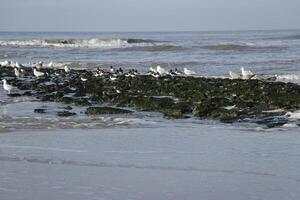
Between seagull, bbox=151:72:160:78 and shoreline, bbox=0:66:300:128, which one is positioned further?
seagull, bbox=151:72:160:78

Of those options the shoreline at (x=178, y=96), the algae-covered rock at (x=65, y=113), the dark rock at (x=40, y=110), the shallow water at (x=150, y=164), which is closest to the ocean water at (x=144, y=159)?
the shallow water at (x=150, y=164)

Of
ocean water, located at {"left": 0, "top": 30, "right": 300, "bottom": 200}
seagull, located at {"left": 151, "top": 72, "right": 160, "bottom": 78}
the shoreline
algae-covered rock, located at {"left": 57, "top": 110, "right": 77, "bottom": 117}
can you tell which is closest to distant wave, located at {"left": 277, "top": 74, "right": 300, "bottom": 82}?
the shoreline

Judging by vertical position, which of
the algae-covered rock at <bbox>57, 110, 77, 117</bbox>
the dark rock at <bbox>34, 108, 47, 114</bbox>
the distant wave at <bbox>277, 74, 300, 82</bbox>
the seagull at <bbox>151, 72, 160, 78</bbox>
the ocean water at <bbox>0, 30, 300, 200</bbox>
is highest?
the ocean water at <bbox>0, 30, 300, 200</bbox>

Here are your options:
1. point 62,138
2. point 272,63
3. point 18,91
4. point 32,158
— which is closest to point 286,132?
point 62,138

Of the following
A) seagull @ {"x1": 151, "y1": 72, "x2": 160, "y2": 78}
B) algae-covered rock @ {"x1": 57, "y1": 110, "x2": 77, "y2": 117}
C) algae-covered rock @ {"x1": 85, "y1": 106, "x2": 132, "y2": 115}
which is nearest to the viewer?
algae-covered rock @ {"x1": 57, "y1": 110, "x2": 77, "y2": 117}

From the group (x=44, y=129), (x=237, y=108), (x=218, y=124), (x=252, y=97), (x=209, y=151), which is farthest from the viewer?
(x=252, y=97)

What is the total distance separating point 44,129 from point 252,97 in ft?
20.4

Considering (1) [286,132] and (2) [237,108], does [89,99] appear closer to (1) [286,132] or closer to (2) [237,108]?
(2) [237,108]

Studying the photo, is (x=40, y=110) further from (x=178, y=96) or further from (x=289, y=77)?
(x=289, y=77)

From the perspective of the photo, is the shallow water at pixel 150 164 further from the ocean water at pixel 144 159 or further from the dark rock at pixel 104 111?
the dark rock at pixel 104 111

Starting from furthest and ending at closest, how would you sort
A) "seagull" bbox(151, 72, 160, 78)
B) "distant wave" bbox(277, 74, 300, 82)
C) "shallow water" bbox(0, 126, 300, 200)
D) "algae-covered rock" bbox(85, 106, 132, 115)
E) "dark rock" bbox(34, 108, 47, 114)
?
"seagull" bbox(151, 72, 160, 78) < "distant wave" bbox(277, 74, 300, 82) < "dark rock" bbox(34, 108, 47, 114) < "algae-covered rock" bbox(85, 106, 132, 115) < "shallow water" bbox(0, 126, 300, 200)

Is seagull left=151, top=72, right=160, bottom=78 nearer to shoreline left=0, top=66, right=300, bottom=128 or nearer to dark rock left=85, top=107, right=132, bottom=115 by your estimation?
shoreline left=0, top=66, right=300, bottom=128

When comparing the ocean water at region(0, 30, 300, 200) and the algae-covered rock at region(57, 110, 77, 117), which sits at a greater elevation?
the ocean water at region(0, 30, 300, 200)

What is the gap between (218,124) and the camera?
35.9 feet
